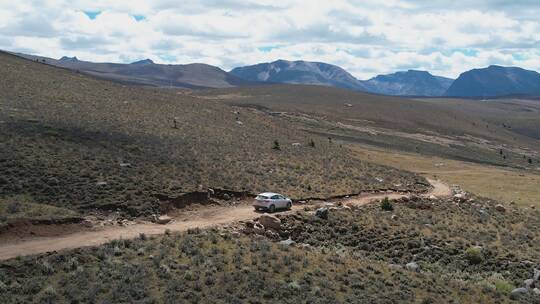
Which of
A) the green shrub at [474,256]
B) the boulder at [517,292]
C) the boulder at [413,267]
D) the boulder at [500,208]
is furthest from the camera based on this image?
the boulder at [500,208]

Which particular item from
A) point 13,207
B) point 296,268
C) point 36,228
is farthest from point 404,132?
point 36,228

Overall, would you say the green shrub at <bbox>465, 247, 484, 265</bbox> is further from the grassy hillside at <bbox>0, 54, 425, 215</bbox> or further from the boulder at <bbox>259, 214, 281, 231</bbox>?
A: the grassy hillside at <bbox>0, 54, 425, 215</bbox>

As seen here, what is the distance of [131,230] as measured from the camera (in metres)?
30.0

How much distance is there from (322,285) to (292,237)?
11129 mm

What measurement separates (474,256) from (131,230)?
2011 cm

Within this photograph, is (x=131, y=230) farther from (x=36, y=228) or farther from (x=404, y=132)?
(x=404, y=132)

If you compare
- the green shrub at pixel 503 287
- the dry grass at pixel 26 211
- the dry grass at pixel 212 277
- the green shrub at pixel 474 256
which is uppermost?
the dry grass at pixel 26 211

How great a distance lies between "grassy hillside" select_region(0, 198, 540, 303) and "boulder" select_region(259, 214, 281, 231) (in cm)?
93

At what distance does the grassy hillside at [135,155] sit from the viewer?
35.6m

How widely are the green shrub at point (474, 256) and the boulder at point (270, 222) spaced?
11612 mm

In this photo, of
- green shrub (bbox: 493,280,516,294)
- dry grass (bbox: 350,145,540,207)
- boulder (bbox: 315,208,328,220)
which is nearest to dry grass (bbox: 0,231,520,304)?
green shrub (bbox: 493,280,516,294)

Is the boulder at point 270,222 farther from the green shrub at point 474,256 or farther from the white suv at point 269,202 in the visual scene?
the green shrub at point 474,256

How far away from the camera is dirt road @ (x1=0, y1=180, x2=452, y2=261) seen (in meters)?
24.7

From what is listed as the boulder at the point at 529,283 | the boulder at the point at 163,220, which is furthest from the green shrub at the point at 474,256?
the boulder at the point at 163,220
